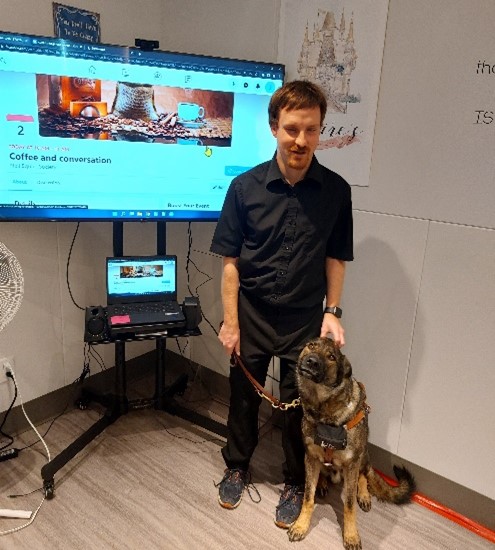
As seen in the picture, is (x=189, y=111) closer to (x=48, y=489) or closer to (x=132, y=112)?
(x=132, y=112)

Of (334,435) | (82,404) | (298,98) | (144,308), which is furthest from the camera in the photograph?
(82,404)

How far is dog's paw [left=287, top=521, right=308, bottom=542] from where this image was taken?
1871 mm

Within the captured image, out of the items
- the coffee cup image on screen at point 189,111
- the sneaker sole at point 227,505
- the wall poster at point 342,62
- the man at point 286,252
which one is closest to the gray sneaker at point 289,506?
the man at point 286,252

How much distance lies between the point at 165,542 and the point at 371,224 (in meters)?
1.48

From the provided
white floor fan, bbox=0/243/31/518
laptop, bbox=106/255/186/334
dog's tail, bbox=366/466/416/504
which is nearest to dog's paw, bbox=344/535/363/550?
dog's tail, bbox=366/466/416/504

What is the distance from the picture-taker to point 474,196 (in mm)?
1801

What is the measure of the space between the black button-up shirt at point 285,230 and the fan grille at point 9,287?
73cm

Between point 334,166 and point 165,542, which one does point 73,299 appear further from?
point 334,166

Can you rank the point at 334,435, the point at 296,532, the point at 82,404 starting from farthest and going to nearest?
the point at 82,404 < the point at 296,532 < the point at 334,435

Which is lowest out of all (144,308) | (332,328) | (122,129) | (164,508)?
(164,508)

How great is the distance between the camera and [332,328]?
1795 mm

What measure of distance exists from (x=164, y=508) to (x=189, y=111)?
164 centimetres

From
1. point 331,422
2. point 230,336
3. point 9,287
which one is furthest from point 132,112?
point 331,422

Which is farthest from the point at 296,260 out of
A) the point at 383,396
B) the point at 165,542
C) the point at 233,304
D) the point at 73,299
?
the point at 73,299
